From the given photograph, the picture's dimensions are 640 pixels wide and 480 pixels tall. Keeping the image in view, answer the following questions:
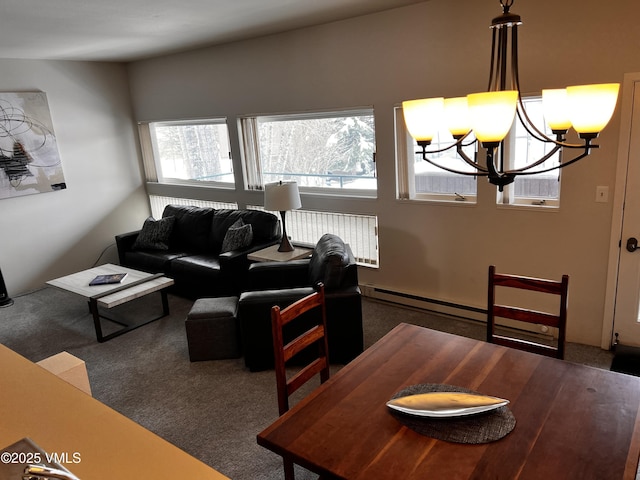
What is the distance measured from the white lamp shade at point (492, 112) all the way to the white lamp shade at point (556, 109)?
12.0 inches

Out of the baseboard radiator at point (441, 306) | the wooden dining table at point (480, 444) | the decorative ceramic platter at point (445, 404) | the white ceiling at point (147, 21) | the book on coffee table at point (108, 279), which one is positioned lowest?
the baseboard radiator at point (441, 306)

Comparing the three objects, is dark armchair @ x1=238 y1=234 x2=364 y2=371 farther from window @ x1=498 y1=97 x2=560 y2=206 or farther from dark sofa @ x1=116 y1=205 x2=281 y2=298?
window @ x1=498 y1=97 x2=560 y2=206

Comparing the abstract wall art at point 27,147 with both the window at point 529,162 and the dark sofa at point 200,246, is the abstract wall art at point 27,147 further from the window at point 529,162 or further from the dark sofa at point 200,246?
the window at point 529,162

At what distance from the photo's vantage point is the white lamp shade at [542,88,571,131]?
167cm

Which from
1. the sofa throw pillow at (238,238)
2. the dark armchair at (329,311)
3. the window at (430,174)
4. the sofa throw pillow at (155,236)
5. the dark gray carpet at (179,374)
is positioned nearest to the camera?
the dark gray carpet at (179,374)

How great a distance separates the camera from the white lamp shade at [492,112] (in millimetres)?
1439

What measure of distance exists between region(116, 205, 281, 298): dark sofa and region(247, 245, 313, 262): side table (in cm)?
14

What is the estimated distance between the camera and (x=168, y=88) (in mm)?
5984

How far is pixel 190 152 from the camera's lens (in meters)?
6.27

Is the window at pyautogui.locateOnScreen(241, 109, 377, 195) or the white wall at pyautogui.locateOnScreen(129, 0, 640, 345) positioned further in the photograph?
the window at pyautogui.locateOnScreen(241, 109, 377, 195)

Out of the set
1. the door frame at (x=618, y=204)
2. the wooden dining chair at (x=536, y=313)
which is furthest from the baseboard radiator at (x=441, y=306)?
the wooden dining chair at (x=536, y=313)

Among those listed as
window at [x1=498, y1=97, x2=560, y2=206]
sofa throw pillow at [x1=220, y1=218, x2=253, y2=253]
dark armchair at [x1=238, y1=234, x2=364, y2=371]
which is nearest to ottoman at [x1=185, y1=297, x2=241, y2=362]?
dark armchair at [x1=238, y1=234, x2=364, y2=371]

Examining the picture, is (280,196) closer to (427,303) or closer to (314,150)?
(314,150)

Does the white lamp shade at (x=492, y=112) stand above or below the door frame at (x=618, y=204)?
above
